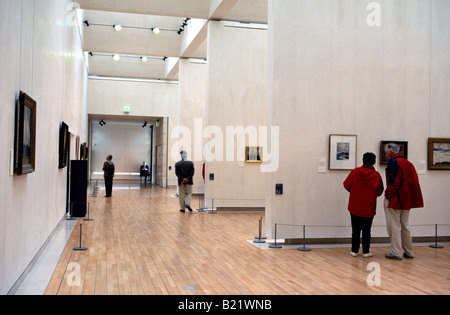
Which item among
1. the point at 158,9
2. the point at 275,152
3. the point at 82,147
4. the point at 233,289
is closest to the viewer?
the point at 233,289

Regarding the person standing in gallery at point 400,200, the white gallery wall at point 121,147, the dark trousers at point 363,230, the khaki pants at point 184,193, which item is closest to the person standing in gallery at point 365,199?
the dark trousers at point 363,230

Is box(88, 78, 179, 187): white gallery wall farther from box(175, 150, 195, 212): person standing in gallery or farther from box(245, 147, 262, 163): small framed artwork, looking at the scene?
box(245, 147, 262, 163): small framed artwork

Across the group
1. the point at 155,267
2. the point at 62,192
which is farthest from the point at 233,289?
the point at 62,192

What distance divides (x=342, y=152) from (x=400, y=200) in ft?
5.54

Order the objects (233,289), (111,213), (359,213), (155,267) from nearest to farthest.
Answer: (233,289) < (155,267) < (359,213) < (111,213)

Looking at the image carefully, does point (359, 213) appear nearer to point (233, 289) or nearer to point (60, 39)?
point (233, 289)

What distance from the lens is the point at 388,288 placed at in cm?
564

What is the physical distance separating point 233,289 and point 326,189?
398 cm

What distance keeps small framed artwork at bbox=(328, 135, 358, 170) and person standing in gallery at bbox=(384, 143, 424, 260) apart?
3.86 feet

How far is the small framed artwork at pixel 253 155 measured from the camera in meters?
14.4

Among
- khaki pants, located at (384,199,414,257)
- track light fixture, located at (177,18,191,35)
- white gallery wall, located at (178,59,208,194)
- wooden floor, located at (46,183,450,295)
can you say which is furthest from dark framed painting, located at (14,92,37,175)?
white gallery wall, located at (178,59,208,194)

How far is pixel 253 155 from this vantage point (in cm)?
1445

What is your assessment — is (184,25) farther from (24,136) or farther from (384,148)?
(24,136)

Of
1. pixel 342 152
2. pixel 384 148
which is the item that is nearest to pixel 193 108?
pixel 342 152
